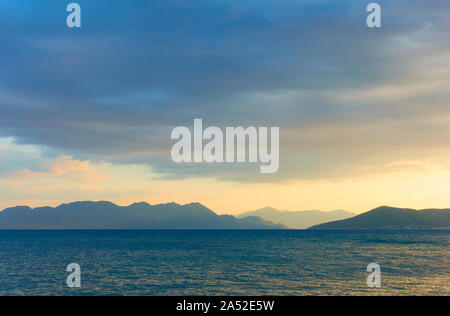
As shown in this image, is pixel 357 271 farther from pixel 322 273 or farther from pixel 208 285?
pixel 208 285

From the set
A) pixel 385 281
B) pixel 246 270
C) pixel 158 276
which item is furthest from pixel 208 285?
pixel 385 281

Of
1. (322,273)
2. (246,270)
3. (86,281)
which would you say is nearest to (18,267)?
(86,281)

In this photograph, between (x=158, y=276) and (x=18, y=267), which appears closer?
(x=158, y=276)

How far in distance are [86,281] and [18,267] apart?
26.8m

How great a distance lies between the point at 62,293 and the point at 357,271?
4218cm
